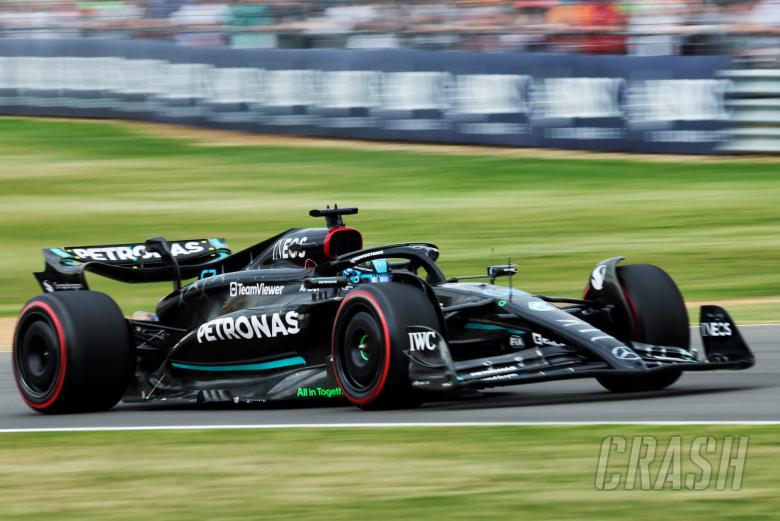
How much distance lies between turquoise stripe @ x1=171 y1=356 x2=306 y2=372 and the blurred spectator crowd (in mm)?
13935

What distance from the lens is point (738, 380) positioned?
9977mm

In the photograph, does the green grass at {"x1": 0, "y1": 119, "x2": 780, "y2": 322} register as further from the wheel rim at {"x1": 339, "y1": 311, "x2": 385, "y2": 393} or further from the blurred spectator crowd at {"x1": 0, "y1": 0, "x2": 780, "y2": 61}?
the wheel rim at {"x1": 339, "y1": 311, "x2": 385, "y2": 393}

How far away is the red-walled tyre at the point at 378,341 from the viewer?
27.5ft

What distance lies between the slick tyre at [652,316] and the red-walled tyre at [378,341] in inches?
53.3

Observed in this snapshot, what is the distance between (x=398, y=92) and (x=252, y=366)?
15734mm

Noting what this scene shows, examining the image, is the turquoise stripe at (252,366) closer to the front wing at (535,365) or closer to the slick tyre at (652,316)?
the front wing at (535,365)

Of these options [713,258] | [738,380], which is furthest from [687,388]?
[713,258]

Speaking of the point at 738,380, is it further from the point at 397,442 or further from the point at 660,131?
the point at 660,131

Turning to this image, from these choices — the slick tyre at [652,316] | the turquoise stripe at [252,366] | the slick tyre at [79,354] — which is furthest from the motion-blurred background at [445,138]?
the slick tyre at [652,316]

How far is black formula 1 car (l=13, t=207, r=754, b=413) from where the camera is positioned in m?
8.52

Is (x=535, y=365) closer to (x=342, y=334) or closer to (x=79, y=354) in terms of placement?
(x=342, y=334)

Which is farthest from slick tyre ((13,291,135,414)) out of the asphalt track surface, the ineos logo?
the ineos logo

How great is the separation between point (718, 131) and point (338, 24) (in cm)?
717

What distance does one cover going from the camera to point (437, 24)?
2492 cm
